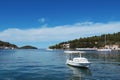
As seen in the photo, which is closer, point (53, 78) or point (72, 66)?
point (53, 78)

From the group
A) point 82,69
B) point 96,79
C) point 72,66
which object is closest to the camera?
point 96,79

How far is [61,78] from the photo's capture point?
58.2 m

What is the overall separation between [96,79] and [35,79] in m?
12.5

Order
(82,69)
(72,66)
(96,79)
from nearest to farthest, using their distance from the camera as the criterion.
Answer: (96,79) < (82,69) < (72,66)

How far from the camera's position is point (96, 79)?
55906mm

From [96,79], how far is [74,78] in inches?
189

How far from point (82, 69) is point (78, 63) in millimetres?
3149

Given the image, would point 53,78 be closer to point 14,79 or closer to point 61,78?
point 61,78

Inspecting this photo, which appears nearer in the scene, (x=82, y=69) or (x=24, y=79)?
(x=24, y=79)

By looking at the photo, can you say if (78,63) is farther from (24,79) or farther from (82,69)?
(24,79)

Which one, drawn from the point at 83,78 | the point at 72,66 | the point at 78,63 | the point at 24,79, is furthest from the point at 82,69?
the point at 24,79

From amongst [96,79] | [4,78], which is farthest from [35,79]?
[96,79]

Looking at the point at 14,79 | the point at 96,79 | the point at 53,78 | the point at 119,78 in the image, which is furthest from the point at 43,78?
the point at 119,78

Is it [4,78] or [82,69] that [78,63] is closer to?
[82,69]
